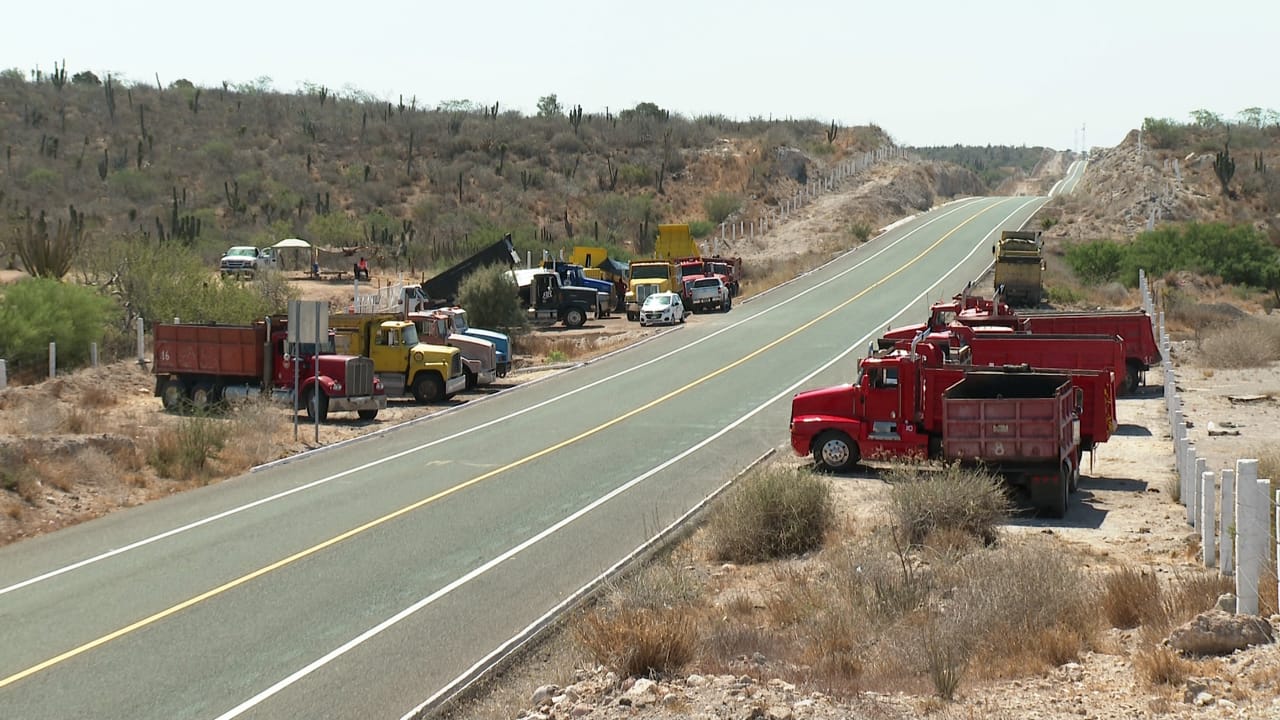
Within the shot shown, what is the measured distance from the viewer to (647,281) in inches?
2248

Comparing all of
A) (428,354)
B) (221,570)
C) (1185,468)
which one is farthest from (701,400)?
(221,570)

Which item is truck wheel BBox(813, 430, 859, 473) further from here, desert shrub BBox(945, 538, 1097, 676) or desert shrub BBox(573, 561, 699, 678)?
desert shrub BBox(573, 561, 699, 678)

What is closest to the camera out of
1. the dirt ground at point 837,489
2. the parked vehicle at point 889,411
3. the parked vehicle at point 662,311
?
the dirt ground at point 837,489

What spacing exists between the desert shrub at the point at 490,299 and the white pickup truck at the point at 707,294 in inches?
394

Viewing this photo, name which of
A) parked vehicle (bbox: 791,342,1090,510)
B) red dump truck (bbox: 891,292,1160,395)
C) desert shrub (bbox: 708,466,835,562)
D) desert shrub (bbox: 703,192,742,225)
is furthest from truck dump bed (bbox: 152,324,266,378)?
desert shrub (bbox: 703,192,742,225)

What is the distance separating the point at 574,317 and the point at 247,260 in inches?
852

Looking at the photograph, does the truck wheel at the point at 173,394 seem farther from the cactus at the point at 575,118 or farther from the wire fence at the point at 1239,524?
the cactus at the point at 575,118

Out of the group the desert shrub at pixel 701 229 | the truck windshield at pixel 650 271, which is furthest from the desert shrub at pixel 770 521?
the desert shrub at pixel 701 229

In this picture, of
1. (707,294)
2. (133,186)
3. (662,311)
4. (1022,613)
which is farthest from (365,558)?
(133,186)

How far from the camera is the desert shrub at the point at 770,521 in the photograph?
18.6 meters

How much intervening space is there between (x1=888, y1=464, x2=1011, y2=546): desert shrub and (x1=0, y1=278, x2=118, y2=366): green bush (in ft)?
93.0

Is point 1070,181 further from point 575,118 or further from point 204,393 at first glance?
point 204,393

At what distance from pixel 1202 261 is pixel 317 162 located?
234 feet

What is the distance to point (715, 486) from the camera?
78.2 ft
